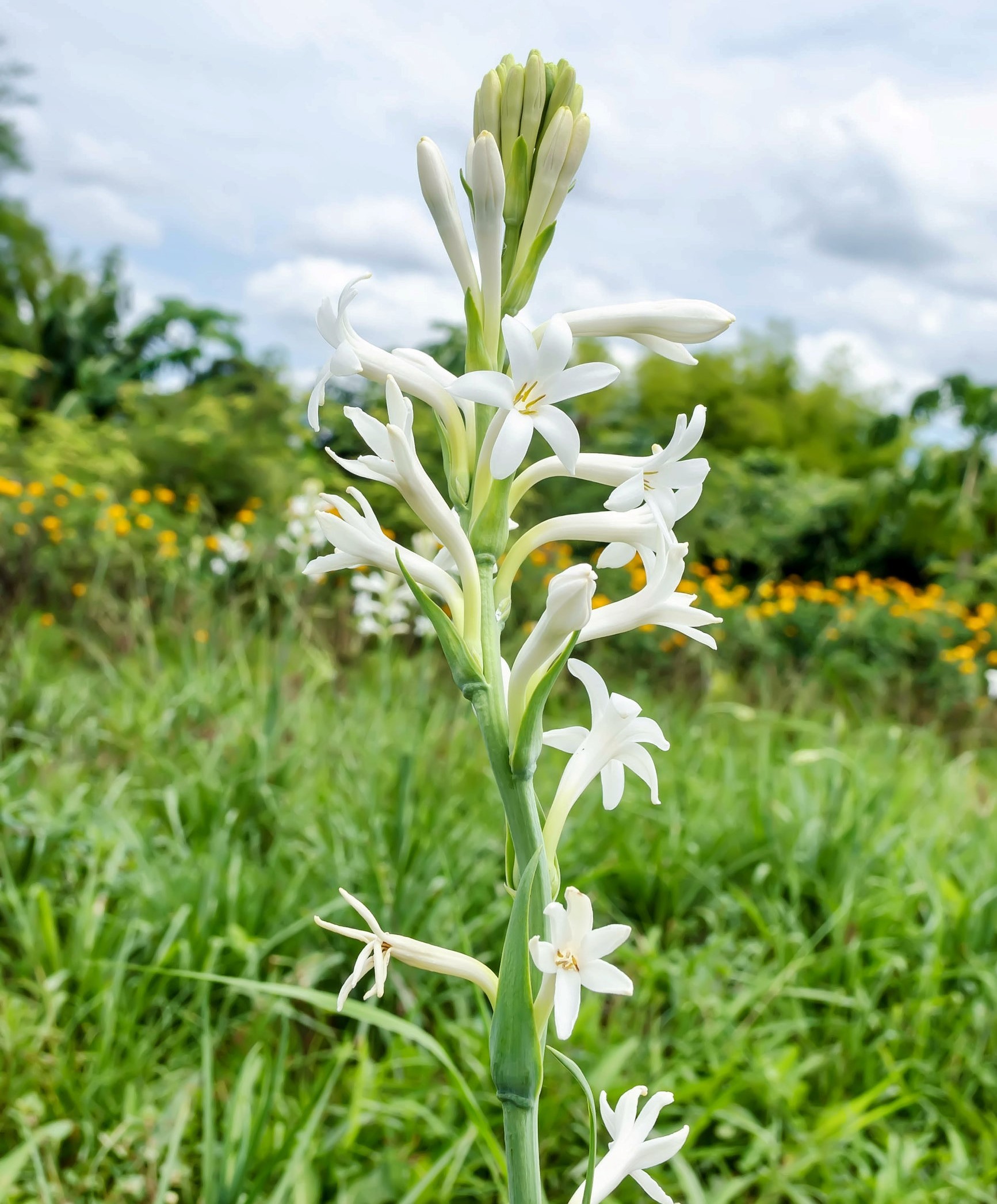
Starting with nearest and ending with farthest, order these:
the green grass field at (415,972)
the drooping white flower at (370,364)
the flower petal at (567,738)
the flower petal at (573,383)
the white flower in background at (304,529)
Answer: the flower petal at (573,383) → the drooping white flower at (370,364) → the flower petal at (567,738) → the green grass field at (415,972) → the white flower in background at (304,529)

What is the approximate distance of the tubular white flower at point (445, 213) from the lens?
4.25 ft

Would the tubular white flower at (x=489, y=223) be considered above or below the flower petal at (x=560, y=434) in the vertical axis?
above

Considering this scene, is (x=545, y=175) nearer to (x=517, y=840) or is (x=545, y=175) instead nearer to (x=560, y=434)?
(x=560, y=434)

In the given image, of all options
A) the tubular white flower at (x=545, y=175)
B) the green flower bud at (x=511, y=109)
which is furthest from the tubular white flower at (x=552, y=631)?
the green flower bud at (x=511, y=109)

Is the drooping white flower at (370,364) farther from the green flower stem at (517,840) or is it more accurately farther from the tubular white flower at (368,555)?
the green flower stem at (517,840)

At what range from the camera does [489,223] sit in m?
1.26

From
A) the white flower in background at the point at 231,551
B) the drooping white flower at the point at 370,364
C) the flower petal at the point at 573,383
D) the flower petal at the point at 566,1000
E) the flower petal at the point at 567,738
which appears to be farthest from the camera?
the white flower in background at the point at 231,551

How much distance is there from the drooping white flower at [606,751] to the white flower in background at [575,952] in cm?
13

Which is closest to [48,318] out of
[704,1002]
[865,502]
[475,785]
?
[865,502]

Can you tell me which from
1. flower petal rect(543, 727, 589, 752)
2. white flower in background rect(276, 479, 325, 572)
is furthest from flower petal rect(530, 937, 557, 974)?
white flower in background rect(276, 479, 325, 572)

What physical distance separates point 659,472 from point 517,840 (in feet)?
1.65

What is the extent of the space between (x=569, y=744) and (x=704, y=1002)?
1.96 meters

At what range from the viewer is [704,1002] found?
9.87ft

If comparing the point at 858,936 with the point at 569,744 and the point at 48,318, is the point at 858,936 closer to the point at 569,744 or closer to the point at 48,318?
the point at 569,744
